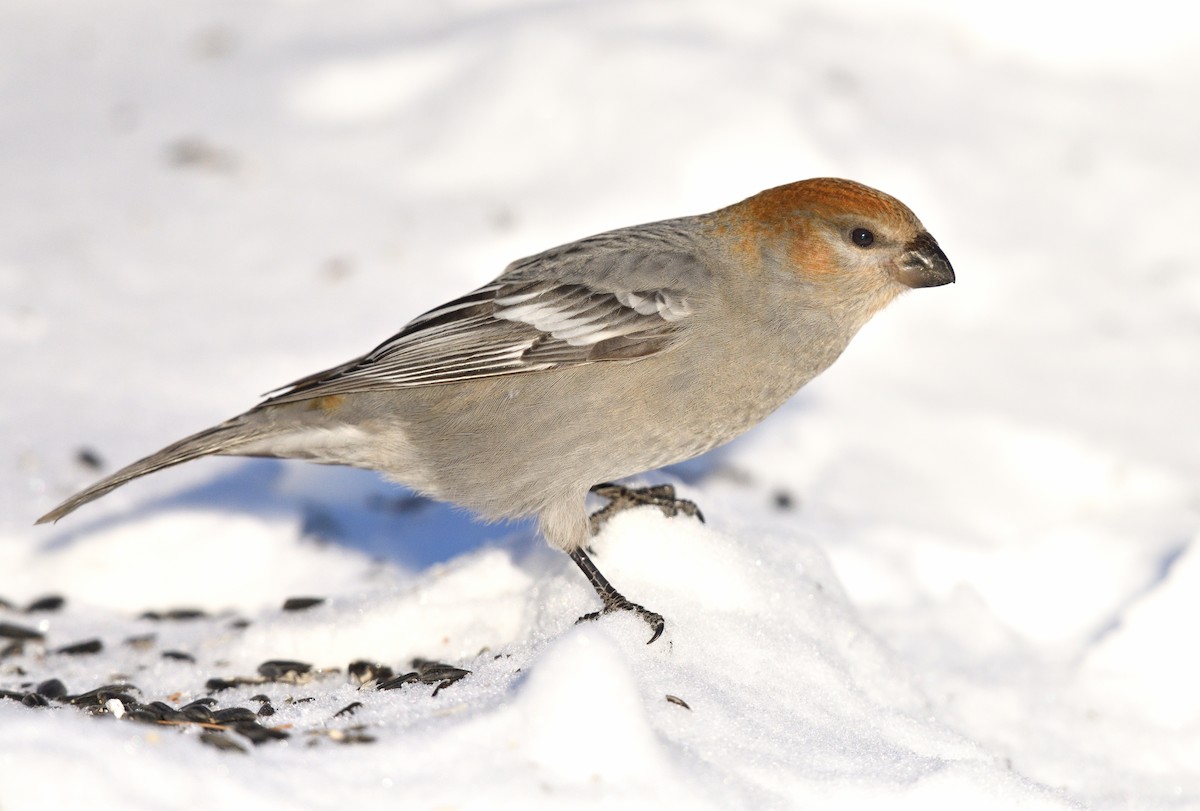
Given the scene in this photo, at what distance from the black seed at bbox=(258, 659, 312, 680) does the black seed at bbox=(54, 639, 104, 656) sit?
2.27 ft

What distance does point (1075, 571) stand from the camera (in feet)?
18.1

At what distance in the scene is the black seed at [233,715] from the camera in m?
3.31

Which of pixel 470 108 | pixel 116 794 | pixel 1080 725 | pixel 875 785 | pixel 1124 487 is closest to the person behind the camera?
pixel 116 794

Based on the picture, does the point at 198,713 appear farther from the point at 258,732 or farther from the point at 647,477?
the point at 647,477

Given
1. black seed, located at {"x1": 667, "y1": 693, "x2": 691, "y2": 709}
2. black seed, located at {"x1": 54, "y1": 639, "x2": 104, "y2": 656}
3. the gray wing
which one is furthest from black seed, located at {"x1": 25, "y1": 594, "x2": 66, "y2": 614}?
black seed, located at {"x1": 667, "y1": 693, "x2": 691, "y2": 709}

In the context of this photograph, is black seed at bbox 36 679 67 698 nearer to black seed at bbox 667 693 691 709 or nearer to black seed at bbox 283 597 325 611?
black seed at bbox 283 597 325 611

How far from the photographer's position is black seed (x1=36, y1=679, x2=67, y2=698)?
4.19 meters

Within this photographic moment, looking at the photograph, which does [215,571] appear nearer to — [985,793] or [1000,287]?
[985,793]

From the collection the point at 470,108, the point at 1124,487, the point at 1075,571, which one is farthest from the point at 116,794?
the point at 470,108

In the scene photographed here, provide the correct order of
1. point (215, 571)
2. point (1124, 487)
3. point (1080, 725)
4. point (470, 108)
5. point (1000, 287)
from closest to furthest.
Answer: point (1080, 725) → point (215, 571) → point (1124, 487) → point (1000, 287) → point (470, 108)

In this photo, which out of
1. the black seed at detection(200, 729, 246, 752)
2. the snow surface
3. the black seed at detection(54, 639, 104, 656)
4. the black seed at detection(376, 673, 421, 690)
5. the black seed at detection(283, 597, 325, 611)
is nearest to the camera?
the black seed at detection(200, 729, 246, 752)

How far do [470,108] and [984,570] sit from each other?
4029mm

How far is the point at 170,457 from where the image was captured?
4.46 metres

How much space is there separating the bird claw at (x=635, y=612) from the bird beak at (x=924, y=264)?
146 centimetres
